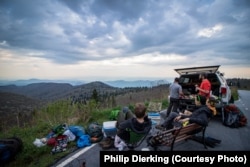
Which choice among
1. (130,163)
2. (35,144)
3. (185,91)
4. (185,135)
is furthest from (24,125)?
(185,91)

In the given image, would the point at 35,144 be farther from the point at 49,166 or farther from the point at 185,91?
the point at 185,91

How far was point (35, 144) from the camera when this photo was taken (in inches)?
225

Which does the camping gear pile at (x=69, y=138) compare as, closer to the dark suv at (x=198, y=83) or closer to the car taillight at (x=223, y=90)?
the dark suv at (x=198, y=83)

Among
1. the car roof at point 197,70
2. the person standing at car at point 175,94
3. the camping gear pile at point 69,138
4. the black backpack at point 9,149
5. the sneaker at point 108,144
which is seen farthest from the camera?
the person standing at car at point 175,94

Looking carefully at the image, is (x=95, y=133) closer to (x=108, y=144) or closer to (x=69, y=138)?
(x=69, y=138)

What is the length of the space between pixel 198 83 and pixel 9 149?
8481 mm

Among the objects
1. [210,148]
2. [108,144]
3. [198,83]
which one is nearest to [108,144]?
[108,144]

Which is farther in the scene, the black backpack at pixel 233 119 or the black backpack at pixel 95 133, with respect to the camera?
the black backpack at pixel 233 119

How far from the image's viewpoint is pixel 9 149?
5.00 metres

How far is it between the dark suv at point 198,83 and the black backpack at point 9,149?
22.3 ft

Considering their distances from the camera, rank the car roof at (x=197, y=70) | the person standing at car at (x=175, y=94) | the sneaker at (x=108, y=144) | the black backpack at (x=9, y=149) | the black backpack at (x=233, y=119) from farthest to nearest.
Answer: the person standing at car at (x=175, y=94)
the car roof at (x=197, y=70)
the black backpack at (x=233, y=119)
the sneaker at (x=108, y=144)
the black backpack at (x=9, y=149)

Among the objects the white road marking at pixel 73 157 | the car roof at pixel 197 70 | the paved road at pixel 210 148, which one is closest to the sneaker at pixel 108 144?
the paved road at pixel 210 148

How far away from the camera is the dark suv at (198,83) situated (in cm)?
797

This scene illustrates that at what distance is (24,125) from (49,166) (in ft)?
16.7
